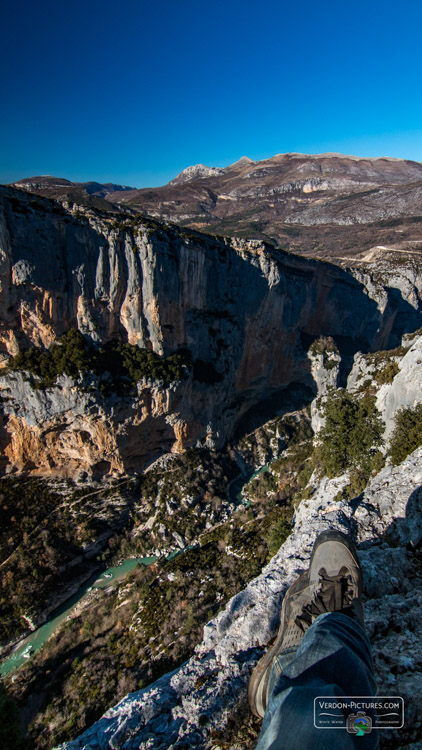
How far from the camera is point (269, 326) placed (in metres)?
42.6

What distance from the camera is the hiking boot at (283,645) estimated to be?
4855mm

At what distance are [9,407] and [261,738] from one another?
30626 mm

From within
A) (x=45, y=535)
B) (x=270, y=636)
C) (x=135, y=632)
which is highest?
(x=270, y=636)

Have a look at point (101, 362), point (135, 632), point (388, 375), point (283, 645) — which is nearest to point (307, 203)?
point (101, 362)

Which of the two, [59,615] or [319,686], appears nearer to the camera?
[319,686]

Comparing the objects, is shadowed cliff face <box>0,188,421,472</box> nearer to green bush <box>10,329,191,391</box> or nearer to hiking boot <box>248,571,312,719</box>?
green bush <box>10,329,191,391</box>

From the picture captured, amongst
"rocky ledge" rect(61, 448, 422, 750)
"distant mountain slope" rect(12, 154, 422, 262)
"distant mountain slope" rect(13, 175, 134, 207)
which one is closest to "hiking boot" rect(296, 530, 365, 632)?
"rocky ledge" rect(61, 448, 422, 750)

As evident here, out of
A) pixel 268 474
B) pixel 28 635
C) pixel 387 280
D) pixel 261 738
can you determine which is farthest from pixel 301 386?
pixel 261 738

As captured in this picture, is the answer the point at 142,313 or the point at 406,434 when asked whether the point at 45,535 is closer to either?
the point at 142,313

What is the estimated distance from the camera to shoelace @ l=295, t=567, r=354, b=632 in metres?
5.13

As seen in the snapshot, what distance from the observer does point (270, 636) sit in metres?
7.47

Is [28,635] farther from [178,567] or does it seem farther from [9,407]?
[9,407]

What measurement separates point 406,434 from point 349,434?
199 inches

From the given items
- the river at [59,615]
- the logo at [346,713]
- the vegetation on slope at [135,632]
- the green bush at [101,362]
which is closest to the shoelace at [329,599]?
the logo at [346,713]
